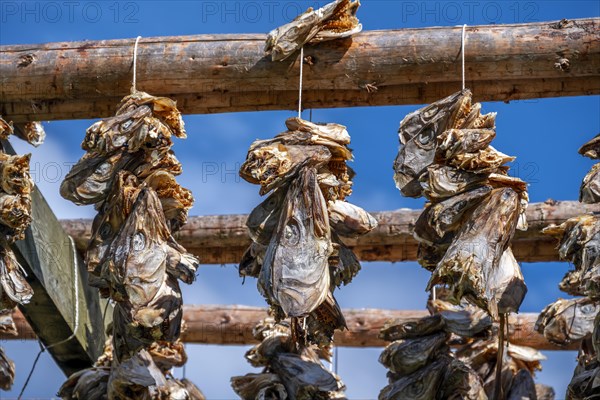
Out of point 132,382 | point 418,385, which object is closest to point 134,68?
point 132,382

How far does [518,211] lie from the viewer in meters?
6.88

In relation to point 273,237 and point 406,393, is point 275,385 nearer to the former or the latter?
point 406,393

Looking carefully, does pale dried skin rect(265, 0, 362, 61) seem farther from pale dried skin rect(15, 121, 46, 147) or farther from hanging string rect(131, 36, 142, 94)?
pale dried skin rect(15, 121, 46, 147)

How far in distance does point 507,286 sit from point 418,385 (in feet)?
3.62

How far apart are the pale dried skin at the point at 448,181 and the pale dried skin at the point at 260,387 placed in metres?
1.57

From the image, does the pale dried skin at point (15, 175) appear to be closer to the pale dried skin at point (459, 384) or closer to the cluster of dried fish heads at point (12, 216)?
the cluster of dried fish heads at point (12, 216)

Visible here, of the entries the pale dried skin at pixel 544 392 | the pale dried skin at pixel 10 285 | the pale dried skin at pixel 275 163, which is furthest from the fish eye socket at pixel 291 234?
the pale dried skin at pixel 544 392

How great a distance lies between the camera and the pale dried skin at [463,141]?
22.4 ft

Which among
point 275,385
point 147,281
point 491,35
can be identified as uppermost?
point 491,35

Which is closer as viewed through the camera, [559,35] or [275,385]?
[559,35]

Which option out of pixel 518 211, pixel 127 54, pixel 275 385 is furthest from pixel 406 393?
pixel 127 54

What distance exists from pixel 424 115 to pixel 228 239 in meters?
2.36

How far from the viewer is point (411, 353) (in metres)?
7.94

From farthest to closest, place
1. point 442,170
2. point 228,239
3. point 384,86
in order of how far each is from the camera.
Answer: point 228,239, point 384,86, point 442,170
